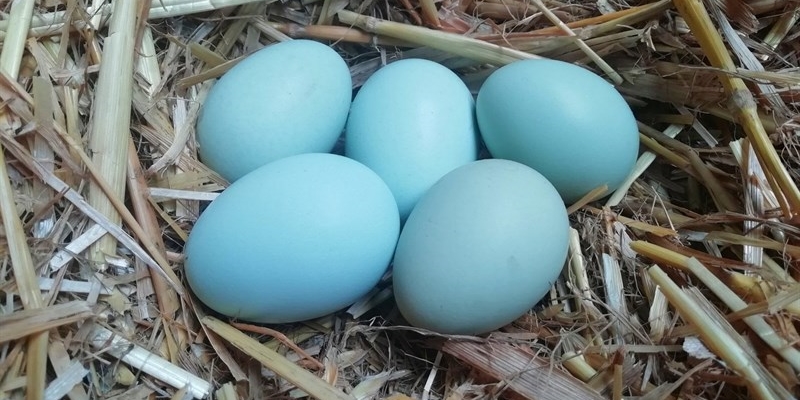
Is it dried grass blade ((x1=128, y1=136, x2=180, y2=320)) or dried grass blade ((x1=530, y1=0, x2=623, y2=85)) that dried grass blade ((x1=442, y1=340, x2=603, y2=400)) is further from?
dried grass blade ((x1=530, y1=0, x2=623, y2=85))

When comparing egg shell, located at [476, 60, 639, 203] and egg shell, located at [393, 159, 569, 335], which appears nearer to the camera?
egg shell, located at [393, 159, 569, 335]

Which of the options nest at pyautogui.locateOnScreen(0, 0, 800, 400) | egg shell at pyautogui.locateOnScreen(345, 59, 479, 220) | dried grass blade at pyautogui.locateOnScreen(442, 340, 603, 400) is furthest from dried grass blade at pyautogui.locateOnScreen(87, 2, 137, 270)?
dried grass blade at pyautogui.locateOnScreen(442, 340, 603, 400)

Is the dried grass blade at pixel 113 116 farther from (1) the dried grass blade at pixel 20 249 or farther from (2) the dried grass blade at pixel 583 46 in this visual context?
(2) the dried grass blade at pixel 583 46

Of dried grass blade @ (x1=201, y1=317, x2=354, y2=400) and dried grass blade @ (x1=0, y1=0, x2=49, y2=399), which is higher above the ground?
dried grass blade @ (x1=0, y1=0, x2=49, y2=399)

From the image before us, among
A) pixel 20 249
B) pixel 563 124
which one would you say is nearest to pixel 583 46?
pixel 563 124

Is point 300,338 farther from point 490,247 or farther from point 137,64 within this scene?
point 137,64

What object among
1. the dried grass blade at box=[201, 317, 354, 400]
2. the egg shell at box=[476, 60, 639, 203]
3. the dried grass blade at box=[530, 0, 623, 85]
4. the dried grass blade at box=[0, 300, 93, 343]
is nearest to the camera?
the dried grass blade at box=[0, 300, 93, 343]

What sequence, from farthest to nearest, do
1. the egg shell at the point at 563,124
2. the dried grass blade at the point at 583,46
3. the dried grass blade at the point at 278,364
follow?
the dried grass blade at the point at 583,46 < the egg shell at the point at 563,124 < the dried grass blade at the point at 278,364

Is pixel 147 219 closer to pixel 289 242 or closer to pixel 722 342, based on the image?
pixel 289 242

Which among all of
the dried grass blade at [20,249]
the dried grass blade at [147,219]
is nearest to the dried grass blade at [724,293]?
the dried grass blade at [147,219]

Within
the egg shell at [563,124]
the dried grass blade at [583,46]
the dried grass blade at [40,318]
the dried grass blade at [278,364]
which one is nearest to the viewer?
the dried grass blade at [40,318]
